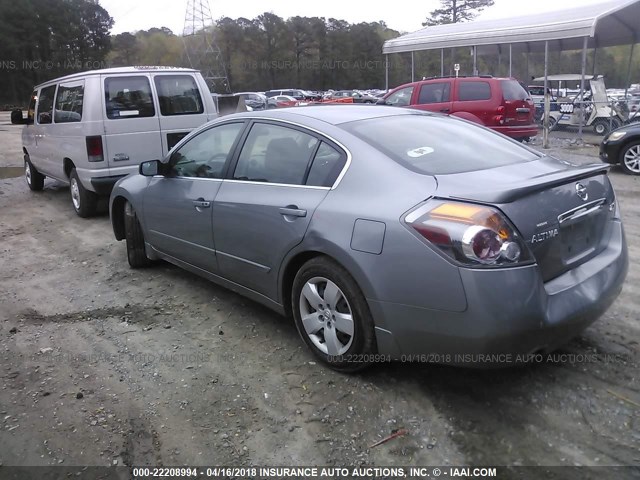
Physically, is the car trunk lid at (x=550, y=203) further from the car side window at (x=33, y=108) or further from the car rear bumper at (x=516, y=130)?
the car rear bumper at (x=516, y=130)

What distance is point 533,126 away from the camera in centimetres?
1302

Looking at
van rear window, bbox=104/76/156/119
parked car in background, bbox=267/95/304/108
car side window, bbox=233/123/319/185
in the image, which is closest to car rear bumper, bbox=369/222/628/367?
car side window, bbox=233/123/319/185

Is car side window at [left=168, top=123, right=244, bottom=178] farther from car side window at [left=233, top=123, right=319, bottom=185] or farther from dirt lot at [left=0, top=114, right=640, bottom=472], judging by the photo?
dirt lot at [left=0, top=114, right=640, bottom=472]

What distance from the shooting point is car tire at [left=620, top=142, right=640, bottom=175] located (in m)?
10.1

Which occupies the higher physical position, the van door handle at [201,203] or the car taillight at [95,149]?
the car taillight at [95,149]

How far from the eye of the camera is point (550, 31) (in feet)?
52.5

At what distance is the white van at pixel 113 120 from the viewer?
721cm

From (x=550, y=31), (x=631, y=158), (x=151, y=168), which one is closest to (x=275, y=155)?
(x=151, y=168)

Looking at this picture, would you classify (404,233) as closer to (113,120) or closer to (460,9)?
(113,120)

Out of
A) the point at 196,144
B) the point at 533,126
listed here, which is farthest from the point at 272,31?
the point at 196,144

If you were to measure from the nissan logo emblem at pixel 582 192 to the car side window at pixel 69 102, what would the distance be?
6.45m

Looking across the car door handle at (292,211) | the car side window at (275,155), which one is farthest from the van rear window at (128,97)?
the car door handle at (292,211)

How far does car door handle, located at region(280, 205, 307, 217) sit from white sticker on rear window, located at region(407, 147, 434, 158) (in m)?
0.72

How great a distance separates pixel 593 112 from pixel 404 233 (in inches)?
711
